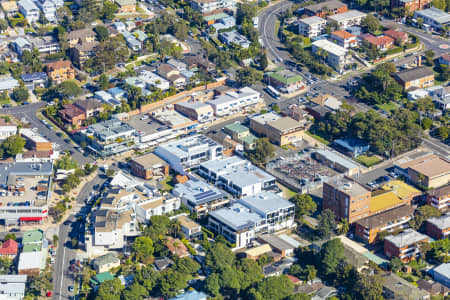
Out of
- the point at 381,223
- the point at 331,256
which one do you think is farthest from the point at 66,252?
the point at 381,223

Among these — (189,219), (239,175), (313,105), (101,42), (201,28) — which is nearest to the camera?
(189,219)

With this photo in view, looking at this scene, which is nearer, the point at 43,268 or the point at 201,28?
the point at 43,268

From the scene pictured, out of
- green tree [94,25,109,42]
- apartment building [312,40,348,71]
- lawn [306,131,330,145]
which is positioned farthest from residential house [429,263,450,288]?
green tree [94,25,109,42]

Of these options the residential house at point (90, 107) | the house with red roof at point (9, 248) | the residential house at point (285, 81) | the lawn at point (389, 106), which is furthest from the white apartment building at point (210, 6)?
the house with red roof at point (9, 248)

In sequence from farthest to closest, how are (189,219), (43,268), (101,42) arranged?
(101,42) < (189,219) < (43,268)

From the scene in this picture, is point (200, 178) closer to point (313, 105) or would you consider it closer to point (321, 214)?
point (321, 214)

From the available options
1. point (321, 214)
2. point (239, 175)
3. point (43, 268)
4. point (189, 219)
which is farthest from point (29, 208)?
point (321, 214)

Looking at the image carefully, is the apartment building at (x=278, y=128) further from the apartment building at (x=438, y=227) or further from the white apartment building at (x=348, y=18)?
the white apartment building at (x=348, y=18)
